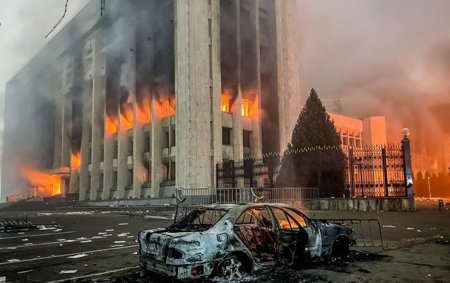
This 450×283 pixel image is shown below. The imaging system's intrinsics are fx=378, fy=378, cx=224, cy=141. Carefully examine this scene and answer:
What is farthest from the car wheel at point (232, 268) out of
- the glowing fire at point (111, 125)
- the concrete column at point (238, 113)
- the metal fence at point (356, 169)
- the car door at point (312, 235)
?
the glowing fire at point (111, 125)

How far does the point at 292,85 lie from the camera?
116 feet

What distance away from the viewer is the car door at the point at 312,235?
6398 mm

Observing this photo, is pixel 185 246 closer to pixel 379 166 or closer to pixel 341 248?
pixel 341 248

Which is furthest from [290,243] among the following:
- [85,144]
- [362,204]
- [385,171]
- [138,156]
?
[85,144]

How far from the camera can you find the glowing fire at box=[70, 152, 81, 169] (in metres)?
47.9

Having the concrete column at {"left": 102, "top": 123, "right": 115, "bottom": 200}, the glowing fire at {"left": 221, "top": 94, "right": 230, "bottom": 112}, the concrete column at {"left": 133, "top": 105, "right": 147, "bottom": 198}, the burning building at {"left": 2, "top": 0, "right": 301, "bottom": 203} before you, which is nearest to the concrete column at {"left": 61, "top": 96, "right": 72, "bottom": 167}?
the burning building at {"left": 2, "top": 0, "right": 301, "bottom": 203}

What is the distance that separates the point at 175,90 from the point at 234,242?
81.9ft

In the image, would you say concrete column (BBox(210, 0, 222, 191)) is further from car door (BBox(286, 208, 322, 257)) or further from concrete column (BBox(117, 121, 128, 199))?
car door (BBox(286, 208, 322, 257))

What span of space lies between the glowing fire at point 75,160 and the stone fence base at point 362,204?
3609 centimetres

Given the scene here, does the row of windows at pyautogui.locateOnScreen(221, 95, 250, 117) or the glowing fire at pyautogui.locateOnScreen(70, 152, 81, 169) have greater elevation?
the row of windows at pyautogui.locateOnScreen(221, 95, 250, 117)

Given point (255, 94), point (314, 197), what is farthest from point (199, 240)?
point (255, 94)

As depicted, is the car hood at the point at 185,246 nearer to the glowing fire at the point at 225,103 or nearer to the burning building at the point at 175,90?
the burning building at the point at 175,90

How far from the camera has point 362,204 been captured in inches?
725

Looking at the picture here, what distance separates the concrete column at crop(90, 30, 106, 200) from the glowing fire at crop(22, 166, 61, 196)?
1333 centimetres
